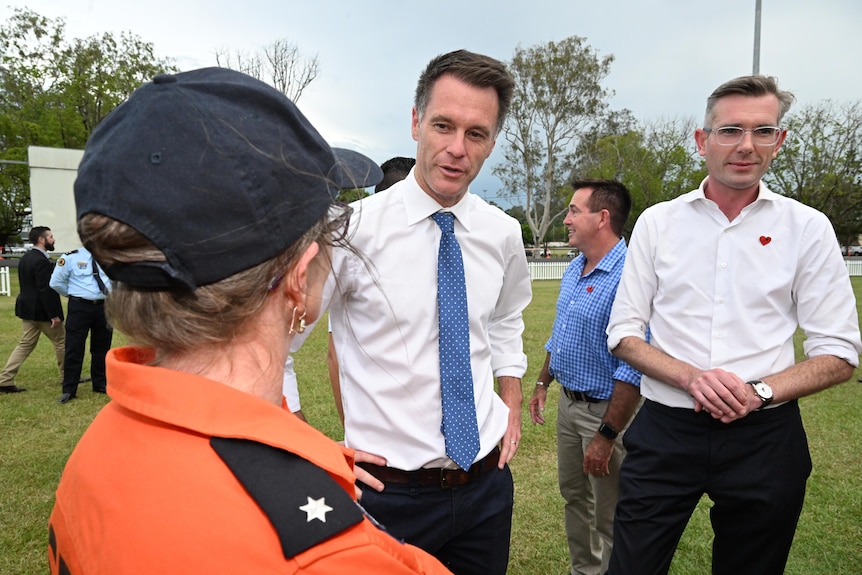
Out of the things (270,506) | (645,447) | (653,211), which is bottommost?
(645,447)

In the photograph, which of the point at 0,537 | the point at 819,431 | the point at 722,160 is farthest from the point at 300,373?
the point at 722,160

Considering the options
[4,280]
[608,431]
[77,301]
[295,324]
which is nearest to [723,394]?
[608,431]

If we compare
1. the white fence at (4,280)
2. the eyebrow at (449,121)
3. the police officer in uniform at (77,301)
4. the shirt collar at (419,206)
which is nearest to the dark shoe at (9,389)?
the police officer in uniform at (77,301)

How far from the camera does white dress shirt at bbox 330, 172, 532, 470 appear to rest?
206 centimetres

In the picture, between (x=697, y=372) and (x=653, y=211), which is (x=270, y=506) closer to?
(x=697, y=372)

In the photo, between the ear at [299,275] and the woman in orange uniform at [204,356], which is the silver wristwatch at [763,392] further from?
the ear at [299,275]

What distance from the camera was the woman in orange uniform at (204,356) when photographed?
74 centimetres

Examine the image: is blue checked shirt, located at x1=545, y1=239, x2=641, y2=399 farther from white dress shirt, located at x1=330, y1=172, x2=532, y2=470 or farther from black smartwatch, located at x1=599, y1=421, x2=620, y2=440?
white dress shirt, located at x1=330, y1=172, x2=532, y2=470

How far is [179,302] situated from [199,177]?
210mm

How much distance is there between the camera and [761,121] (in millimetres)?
2395

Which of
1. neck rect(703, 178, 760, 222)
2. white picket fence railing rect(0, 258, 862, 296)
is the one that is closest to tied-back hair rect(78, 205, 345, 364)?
neck rect(703, 178, 760, 222)

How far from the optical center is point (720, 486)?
2334mm

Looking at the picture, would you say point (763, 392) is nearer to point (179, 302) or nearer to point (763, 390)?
point (763, 390)

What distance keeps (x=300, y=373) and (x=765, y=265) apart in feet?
24.0
